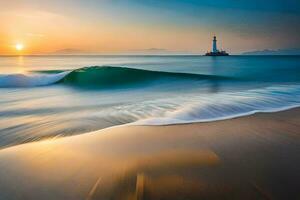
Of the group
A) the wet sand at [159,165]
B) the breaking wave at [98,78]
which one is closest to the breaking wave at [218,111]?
the wet sand at [159,165]

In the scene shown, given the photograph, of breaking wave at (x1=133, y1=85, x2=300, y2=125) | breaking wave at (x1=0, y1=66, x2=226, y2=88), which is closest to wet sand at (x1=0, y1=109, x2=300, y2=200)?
breaking wave at (x1=133, y1=85, x2=300, y2=125)

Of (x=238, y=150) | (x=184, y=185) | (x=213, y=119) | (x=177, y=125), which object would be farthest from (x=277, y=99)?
(x=184, y=185)

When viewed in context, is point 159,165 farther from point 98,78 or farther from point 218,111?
point 98,78

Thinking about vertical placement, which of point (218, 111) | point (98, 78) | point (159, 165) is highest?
point (98, 78)

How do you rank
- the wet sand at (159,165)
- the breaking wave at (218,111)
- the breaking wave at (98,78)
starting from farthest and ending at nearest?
the breaking wave at (98,78)
the breaking wave at (218,111)
the wet sand at (159,165)

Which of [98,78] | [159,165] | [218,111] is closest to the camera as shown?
[159,165]

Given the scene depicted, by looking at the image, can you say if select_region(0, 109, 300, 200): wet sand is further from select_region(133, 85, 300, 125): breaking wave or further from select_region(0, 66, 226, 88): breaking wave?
select_region(0, 66, 226, 88): breaking wave

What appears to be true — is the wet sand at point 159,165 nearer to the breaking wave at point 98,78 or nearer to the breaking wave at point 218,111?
the breaking wave at point 218,111

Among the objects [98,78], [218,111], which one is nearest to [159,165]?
[218,111]

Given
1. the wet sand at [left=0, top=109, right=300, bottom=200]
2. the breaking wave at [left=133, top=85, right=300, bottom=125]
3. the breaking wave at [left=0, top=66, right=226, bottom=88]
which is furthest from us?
the breaking wave at [left=0, top=66, right=226, bottom=88]
